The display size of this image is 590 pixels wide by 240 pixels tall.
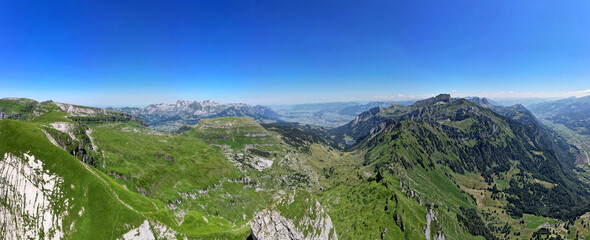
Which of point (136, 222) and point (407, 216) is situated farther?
point (407, 216)

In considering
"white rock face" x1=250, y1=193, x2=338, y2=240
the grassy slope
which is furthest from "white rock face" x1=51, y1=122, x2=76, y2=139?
"white rock face" x1=250, y1=193, x2=338, y2=240

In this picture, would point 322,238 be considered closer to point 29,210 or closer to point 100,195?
point 100,195

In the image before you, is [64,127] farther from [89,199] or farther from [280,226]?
[280,226]

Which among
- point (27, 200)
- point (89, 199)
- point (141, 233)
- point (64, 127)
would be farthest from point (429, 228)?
point (64, 127)

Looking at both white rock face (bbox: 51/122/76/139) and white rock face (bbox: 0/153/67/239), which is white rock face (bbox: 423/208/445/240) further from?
white rock face (bbox: 51/122/76/139)

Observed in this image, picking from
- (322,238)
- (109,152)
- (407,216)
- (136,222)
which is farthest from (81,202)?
(407,216)

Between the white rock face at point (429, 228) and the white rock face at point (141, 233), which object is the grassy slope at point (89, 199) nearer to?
the white rock face at point (141, 233)
